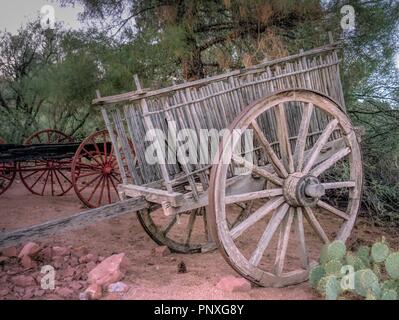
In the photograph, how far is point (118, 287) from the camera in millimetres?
3139

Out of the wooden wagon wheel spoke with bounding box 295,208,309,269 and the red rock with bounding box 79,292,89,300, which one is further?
the wooden wagon wheel spoke with bounding box 295,208,309,269

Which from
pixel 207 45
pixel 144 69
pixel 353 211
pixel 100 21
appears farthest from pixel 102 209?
pixel 100 21

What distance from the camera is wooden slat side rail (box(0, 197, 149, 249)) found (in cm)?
277

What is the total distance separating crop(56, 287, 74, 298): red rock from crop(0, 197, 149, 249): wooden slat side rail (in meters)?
0.52

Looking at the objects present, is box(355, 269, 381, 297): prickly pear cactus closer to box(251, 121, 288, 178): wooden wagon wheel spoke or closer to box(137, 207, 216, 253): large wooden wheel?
box(251, 121, 288, 178): wooden wagon wheel spoke

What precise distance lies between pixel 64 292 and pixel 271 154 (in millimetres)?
1802

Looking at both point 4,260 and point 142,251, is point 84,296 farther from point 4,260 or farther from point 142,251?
point 142,251

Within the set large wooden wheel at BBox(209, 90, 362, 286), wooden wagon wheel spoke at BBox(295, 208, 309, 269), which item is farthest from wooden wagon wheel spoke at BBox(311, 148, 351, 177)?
wooden wagon wheel spoke at BBox(295, 208, 309, 269)

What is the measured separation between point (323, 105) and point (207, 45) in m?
2.88

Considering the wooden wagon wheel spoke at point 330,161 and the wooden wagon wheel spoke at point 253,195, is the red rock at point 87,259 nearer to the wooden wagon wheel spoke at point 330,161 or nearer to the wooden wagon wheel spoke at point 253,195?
the wooden wagon wheel spoke at point 253,195

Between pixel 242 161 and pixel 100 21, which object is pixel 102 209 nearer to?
pixel 242 161

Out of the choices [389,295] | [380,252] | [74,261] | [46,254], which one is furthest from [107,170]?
[389,295]

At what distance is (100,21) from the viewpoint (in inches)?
239

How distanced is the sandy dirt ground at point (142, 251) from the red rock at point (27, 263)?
826 mm
